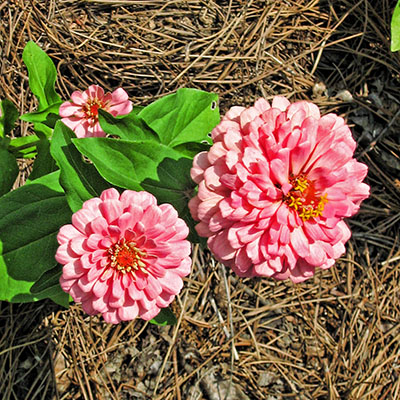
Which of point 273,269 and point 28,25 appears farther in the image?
point 28,25

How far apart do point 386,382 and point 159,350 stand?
3.61 feet

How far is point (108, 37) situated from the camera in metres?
2.15

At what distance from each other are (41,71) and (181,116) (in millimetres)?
543

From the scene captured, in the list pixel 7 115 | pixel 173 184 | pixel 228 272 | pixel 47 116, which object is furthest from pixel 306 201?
pixel 228 272

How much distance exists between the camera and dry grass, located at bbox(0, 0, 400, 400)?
1.89 m

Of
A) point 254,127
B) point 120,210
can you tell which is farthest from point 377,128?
point 120,210

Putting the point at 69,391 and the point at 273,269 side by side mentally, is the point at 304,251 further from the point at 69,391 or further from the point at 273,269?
the point at 69,391

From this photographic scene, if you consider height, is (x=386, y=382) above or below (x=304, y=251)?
below

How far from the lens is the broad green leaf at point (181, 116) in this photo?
135cm

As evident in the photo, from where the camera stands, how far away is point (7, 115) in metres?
1.40

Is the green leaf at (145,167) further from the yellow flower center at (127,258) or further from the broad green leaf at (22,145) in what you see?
the broad green leaf at (22,145)

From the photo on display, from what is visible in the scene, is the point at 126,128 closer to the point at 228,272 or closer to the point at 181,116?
the point at 181,116

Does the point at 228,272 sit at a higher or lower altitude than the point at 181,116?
lower

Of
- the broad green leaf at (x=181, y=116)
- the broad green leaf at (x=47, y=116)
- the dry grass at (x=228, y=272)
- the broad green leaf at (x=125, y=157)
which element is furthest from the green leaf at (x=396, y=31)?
the broad green leaf at (x=47, y=116)
